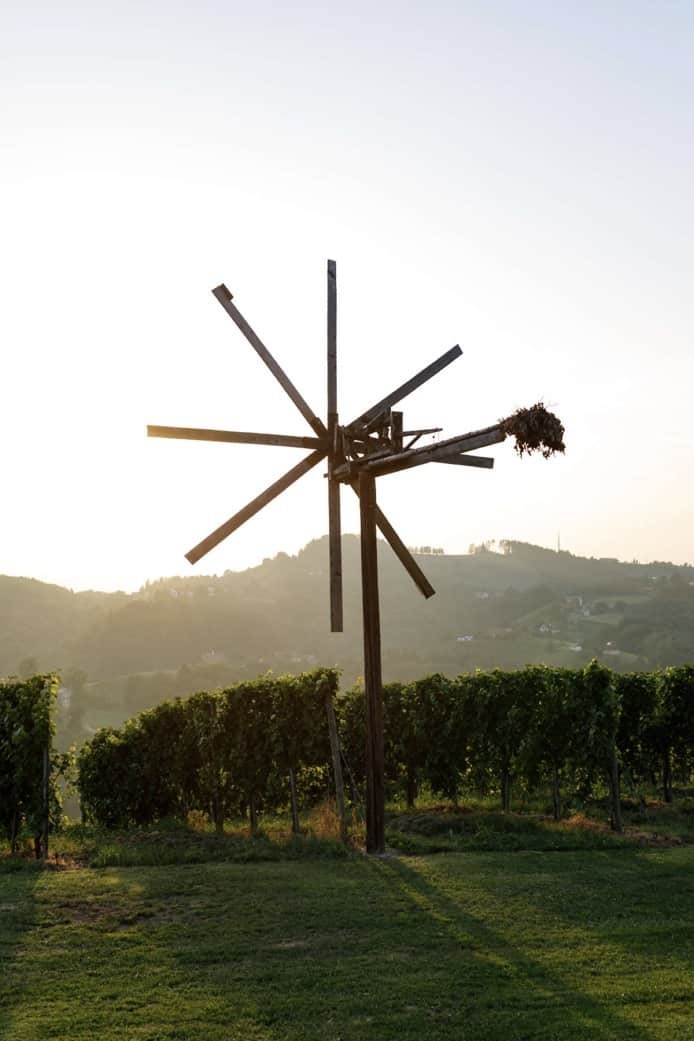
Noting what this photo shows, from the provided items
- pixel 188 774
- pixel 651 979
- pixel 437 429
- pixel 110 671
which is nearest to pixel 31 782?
pixel 188 774

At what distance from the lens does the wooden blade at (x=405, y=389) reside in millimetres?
14469

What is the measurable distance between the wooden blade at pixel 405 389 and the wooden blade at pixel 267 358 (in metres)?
0.65

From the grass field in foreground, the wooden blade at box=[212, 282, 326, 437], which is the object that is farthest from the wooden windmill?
the grass field in foreground

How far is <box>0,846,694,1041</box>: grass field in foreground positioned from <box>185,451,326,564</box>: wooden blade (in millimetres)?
4719

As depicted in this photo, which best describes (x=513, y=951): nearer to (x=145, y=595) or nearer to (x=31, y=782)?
(x=31, y=782)

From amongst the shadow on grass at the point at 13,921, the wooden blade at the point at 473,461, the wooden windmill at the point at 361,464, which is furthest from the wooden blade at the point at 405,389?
→ the shadow on grass at the point at 13,921

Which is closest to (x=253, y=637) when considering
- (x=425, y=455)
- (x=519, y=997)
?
(x=425, y=455)

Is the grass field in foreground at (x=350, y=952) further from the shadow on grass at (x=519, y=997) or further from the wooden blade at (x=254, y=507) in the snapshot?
the wooden blade at (x=254, y=507)

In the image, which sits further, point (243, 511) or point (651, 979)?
point (243, 511)

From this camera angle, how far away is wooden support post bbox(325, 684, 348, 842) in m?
15.1

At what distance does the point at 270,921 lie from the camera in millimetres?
10359

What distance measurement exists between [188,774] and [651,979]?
12.8 meters

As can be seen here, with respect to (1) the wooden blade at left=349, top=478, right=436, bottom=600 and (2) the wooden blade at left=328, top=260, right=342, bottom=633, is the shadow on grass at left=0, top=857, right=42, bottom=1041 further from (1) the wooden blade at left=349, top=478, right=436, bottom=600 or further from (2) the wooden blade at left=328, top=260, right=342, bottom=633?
(1) the wooden blade at left=349, top=478, right=436, bottom=600

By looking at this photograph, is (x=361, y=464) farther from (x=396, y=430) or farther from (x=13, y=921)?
(x=13, y=921)
